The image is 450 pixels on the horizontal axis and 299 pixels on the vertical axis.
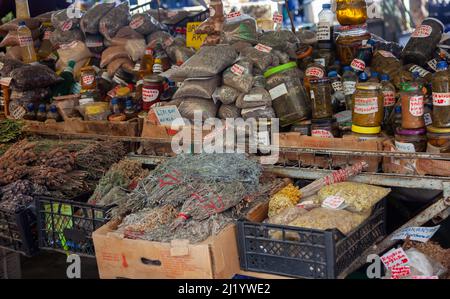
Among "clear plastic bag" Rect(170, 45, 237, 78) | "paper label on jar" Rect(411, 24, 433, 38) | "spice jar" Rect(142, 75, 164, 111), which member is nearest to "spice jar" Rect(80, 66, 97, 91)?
"spice jar" Rect(142, 75, 164, 111)

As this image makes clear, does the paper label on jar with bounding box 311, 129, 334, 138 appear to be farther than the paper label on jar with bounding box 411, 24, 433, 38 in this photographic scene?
No

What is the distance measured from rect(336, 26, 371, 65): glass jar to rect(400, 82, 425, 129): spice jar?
2.42 ft

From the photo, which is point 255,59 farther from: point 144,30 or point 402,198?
point 144,30

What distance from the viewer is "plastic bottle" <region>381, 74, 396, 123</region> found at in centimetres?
257

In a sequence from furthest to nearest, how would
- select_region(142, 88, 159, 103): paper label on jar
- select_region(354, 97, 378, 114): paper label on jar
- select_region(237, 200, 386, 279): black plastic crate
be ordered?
1. select_region(142, 88, 159, 103): paper label on jar
2. select_region(354, 97, 378, 114): paper label on jar
3. select_region(237, 200, 386, 279): black plastic crate

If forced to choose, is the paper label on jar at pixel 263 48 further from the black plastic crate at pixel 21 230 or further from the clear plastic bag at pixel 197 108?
the black plastic crate at pixel 21 230

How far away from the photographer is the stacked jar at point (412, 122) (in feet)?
7.53

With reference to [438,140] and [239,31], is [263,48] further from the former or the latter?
[438,140]

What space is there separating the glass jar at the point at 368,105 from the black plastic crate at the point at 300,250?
1.66ft

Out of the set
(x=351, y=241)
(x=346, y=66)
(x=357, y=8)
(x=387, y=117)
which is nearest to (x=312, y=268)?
(x=351, y=241)

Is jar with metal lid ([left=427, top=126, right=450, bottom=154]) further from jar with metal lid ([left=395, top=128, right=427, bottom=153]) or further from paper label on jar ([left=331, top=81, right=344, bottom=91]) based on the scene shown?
paper label on jar ([left=331, top=81, right=344, bottom=91])

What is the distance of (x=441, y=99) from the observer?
7.37 feet

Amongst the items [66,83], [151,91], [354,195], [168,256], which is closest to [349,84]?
[354,195]

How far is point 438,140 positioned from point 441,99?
163mm
